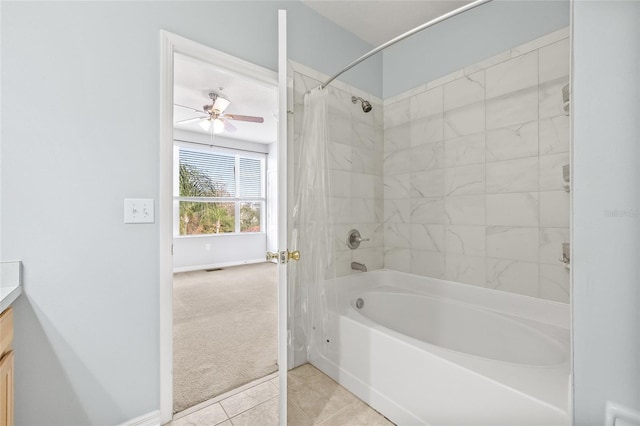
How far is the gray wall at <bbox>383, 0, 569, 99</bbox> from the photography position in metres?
1.72

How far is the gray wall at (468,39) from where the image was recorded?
1.72 m

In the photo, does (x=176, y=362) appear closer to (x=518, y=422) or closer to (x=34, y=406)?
(x=34, y=406)

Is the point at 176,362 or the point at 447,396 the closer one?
the point at 447,396

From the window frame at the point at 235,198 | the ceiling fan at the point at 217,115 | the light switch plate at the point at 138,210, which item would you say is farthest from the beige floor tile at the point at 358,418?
the window frame at the point at 235,198

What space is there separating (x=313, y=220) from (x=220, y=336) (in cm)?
150

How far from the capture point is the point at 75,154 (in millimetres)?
1261

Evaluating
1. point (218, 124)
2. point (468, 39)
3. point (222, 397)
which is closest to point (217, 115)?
point (218, 124)

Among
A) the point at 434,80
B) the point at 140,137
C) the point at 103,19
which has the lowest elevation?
the point at 140,137

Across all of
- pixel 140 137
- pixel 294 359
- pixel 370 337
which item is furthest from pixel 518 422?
pixel 140 137

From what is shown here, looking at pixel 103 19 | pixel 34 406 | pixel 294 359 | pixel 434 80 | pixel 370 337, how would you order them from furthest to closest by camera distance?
pixel 434 80 < pixel 294 359 < pixel 370 337 < pixel 103 19 < pixel 34 406

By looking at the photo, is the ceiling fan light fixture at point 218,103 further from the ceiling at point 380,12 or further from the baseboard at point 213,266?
the baseboard at point 213,266

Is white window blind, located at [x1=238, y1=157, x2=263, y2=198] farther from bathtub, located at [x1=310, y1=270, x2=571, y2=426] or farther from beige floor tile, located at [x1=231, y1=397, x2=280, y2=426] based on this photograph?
beige floor tile, located at [x1=231, y1=397, x2=280, y2=426]

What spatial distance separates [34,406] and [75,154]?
3.58ft

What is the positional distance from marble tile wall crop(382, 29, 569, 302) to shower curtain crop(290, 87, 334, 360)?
2.97 ft
